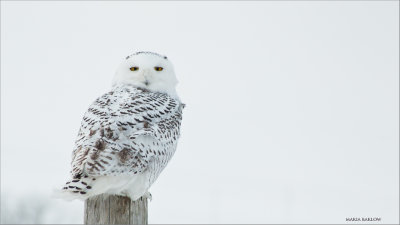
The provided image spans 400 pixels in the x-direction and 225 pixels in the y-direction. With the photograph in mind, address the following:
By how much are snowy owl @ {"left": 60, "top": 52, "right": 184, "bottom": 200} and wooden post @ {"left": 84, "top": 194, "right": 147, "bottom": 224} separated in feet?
0.21

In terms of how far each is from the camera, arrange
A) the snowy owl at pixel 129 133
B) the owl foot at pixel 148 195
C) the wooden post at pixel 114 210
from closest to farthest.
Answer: the wooden post at pixel 114 210 → the snowy owl at pixel 129 133 → the owl foot at pixel 148 195

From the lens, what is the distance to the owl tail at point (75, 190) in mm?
4777

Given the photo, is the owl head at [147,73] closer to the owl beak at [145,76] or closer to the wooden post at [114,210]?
the owl beak at [145,76]

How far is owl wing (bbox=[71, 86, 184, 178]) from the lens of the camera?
16.6ft

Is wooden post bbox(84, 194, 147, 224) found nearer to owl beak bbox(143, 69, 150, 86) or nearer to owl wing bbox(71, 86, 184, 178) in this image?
owl wing bbox(71, 86, 184, 178)

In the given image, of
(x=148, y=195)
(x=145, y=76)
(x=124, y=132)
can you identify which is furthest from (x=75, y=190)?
(x=145, y=76)

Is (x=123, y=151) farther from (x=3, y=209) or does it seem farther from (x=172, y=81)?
(x=3, y=209)

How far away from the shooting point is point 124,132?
5.45 metres

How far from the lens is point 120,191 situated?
5.11 m

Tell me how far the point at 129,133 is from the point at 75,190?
85cm

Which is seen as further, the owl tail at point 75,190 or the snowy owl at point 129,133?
the snowy owl at point 129,133

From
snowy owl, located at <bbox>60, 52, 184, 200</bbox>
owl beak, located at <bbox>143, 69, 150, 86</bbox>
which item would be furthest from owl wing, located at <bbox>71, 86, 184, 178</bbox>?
owl beak, located at <bbox>143, 69, 150, 86</bbox>

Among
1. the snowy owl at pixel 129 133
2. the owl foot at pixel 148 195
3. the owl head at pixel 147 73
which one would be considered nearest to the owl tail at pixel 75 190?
the snowy owl at pixel 129 133

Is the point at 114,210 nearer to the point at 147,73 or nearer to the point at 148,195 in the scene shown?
the point at 148,195
